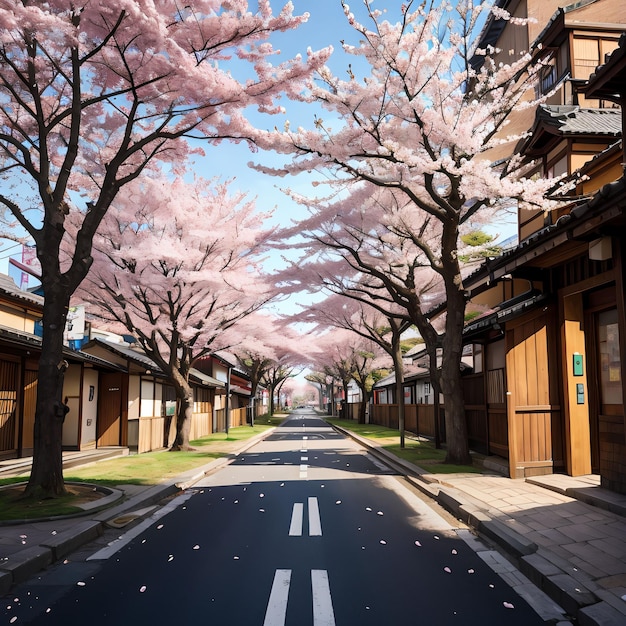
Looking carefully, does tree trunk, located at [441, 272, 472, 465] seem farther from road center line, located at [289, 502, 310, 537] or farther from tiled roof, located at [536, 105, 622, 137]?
road center line, located at [289, 502, 310, 537]

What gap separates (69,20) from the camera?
9.49 meters

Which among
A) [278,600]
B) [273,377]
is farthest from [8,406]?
[273,377]

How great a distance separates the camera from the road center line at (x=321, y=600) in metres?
4.48

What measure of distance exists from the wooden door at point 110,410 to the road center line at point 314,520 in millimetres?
13450

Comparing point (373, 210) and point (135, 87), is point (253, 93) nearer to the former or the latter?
point (135, 87)

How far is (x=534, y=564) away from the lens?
5648 mm

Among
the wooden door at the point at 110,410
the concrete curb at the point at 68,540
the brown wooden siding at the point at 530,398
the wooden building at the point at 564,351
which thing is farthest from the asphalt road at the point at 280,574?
the wooden door at the point at 110,410

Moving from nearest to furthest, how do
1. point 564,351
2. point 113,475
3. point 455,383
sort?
1. point 564,351
2. point 113,475
3. point 455,383

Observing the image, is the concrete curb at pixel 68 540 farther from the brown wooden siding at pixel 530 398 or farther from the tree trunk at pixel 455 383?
the brown wooden siding at pixel 530 398

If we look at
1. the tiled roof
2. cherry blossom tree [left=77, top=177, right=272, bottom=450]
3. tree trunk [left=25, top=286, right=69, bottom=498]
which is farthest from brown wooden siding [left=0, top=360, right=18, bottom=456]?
the tiled roof

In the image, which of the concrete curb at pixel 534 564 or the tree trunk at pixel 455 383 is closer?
the concrete curb at pixel 534 564

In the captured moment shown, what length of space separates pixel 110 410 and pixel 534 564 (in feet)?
61.3

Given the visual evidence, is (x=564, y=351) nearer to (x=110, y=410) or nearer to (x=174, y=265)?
(x=174, y=265)

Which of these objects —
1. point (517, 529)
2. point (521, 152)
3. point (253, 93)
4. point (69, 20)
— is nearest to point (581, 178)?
point (521, 152)
